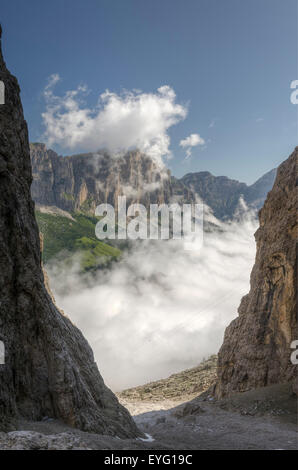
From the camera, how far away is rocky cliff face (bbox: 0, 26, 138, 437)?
18641 mm

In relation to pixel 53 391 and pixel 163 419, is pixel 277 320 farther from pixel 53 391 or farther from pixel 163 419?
pixel 53 391

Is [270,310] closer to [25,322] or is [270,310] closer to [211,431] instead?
[211,431]

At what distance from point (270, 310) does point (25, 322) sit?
3735 centimetres

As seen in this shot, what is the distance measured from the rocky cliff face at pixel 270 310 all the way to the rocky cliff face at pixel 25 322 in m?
26.3

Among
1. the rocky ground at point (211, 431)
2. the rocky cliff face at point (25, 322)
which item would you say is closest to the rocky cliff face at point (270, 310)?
the rocky ground at point (211, 431)

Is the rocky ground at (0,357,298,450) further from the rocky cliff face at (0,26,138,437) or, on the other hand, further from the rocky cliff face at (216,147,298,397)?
the rocky cliff face at (216,147,298,397)

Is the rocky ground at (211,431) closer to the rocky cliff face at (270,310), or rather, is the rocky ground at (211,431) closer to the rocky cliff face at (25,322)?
the rocky cliff face at (25,322)

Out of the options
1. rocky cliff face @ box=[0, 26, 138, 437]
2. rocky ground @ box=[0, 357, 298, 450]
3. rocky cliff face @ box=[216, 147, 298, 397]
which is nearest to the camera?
rocky ground @ box=[0, 357, 298, 450]

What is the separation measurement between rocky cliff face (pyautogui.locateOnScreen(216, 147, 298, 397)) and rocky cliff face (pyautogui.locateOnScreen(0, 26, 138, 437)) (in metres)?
26.3

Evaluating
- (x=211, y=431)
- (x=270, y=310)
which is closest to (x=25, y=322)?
(x=211, y=431)

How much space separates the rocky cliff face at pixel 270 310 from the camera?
40.3 m

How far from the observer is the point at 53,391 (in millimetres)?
20188

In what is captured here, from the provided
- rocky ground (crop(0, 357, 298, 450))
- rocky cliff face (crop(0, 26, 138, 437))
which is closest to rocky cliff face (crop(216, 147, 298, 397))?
rocky ground (crop(0, 357, 298, 450))
